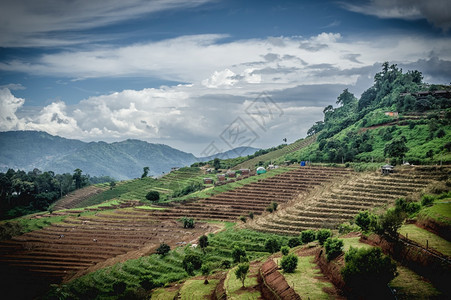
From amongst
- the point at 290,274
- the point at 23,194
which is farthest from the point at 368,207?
the point at 23,194

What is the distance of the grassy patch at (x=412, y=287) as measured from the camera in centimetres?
1592

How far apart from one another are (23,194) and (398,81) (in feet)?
314

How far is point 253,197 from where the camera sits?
2266 inches

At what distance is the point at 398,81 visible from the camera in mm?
93625

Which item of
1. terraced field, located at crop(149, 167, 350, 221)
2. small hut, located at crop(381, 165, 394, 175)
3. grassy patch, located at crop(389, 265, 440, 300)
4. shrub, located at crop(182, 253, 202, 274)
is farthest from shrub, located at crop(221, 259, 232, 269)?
small hut, located at crop(381, 165, 394, 175)

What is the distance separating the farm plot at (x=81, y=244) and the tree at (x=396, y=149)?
3057cm

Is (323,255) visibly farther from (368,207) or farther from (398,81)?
(398,81)

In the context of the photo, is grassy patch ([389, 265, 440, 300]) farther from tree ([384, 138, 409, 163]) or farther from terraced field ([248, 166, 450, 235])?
tree ([384, 138, 409, 163])

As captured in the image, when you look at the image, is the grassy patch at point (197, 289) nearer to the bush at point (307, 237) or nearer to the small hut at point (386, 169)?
the bush at point (307, 237)

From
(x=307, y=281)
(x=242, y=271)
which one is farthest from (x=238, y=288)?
(x=307, y=281)

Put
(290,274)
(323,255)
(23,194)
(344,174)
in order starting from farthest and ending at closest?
(23,194), (344,174), (323,255), (290,274)

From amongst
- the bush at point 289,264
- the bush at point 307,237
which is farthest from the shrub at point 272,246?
the bush at point 289,264

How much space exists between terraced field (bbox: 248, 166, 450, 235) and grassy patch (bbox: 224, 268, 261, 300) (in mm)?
16150

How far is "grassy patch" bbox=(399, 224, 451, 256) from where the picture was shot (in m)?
17.9
